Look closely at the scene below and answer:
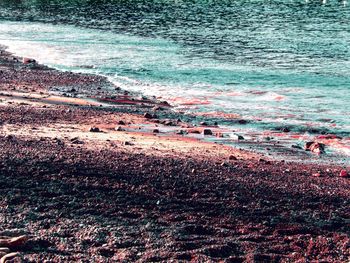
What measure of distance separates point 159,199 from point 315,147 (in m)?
4.86

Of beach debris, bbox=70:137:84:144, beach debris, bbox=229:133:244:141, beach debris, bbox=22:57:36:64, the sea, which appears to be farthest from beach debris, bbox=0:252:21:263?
beach debris, bbox=22:57:36:64

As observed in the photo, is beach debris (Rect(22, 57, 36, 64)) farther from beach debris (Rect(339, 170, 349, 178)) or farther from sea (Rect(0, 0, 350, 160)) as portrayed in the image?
beach debris (Rect(339, 170, 349, 178))

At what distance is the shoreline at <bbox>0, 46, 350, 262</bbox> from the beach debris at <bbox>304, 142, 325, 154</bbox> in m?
1.06

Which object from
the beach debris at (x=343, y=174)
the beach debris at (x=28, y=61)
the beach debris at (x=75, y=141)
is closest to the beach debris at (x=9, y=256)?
the beach debris at (x=75, y=141)

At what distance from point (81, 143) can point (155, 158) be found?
139cm

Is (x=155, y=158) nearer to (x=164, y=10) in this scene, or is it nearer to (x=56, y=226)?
(x=56, y=226)

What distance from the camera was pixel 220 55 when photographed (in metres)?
25.5

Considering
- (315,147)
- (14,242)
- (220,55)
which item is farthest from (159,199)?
(220,55)

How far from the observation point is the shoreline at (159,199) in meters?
6.22

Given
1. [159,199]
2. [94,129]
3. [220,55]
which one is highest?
[159,199]

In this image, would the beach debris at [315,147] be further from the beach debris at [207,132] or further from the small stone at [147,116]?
the small stone at [147,116]

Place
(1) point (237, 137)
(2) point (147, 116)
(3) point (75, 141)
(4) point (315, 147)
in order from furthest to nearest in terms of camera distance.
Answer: (2) point (147, 116) → (1) point (237, 137) → (4) point (315, 147) → (3) point (75, 141)

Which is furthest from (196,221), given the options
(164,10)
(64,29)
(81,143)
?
(164,10)

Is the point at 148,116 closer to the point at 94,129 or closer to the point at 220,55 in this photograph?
Answer: the point at 94,129
